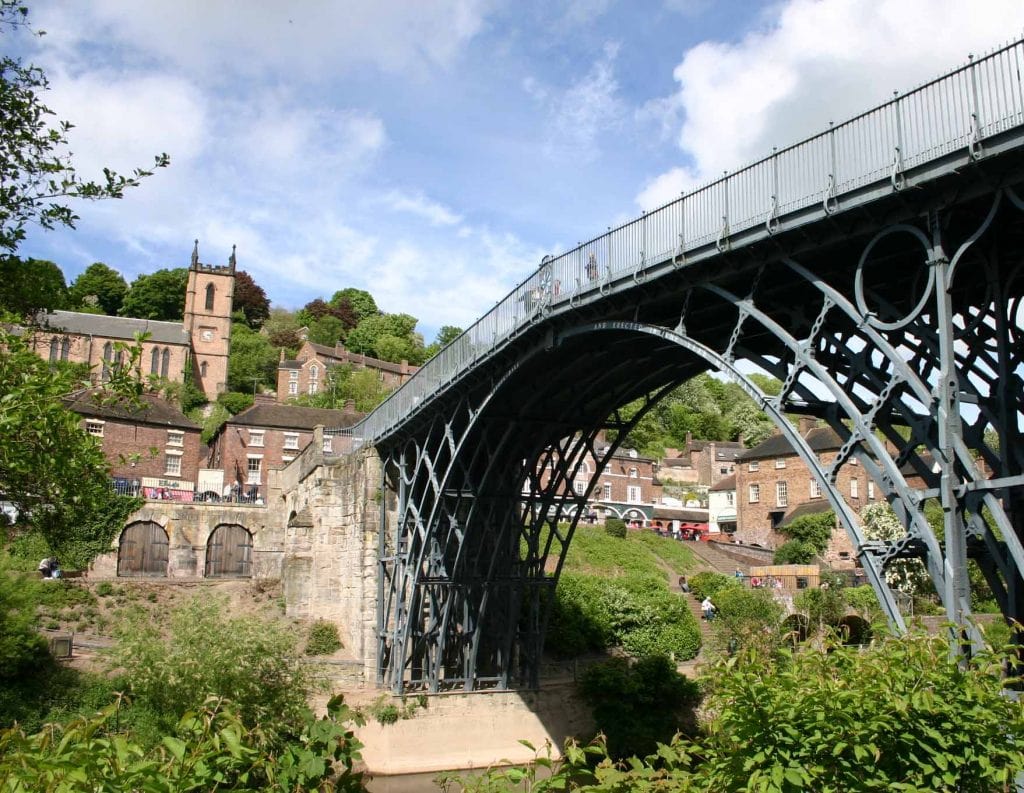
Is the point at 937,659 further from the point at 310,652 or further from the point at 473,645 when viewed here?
the point at 310,652

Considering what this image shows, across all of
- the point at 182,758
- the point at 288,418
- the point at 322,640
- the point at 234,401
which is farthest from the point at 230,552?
the point at 182,758

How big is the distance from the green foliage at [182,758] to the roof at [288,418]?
54.9 metres

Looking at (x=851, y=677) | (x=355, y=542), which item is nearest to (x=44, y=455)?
(x=851, y=677)

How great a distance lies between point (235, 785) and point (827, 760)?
4252 millimetres

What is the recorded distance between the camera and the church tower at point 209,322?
3265 inches

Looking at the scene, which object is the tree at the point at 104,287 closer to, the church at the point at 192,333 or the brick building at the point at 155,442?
the church at the point at 192,333

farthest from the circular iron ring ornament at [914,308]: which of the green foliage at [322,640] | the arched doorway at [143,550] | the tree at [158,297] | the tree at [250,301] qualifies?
the tree at [250,301]

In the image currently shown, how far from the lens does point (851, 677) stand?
26.0 feet

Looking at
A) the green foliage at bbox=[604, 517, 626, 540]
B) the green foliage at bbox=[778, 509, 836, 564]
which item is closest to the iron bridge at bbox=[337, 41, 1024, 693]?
the green foliage at bbox=[604, 517, 626, 540]

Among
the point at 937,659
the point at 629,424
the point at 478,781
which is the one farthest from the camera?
the point at 629,424

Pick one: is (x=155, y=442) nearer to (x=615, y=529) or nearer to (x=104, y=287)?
(x=615, y=529)

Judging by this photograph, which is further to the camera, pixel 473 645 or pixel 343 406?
pixel 343 406

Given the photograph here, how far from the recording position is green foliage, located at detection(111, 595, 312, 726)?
22.2 m

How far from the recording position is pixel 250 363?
299ft
